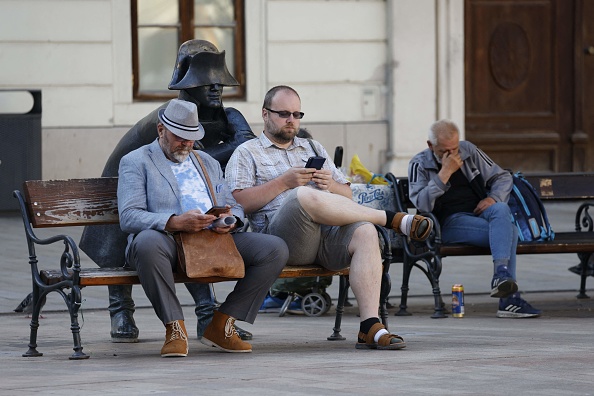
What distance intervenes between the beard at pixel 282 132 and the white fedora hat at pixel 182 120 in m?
0.59

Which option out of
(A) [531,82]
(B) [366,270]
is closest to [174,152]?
(B) [366,270]

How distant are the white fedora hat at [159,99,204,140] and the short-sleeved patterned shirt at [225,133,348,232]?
48 centimetres

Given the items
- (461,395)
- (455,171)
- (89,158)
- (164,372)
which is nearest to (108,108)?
(89,158)

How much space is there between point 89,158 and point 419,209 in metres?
6.87

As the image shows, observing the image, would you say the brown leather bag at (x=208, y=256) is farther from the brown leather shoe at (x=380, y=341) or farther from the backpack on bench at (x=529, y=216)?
the backpack on bench at (x=529, y=216)

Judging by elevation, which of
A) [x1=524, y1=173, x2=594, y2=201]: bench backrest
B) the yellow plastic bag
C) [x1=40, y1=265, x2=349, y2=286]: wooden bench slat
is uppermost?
the yellow plastic bag

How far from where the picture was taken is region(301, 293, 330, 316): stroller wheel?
9.57 meters

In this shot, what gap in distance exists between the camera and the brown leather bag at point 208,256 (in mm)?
7281

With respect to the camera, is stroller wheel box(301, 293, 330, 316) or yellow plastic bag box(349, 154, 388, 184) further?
yellow plastic bag box(349, 154, 388, 184)

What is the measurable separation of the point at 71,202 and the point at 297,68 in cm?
906

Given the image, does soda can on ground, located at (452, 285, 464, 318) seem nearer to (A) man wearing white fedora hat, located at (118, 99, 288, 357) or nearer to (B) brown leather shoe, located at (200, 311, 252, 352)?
(A) man wearing white fedora hat, located at (118, 99, 288, 357)

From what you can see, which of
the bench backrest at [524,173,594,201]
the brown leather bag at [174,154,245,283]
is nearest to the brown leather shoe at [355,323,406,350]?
the brown leather bag at [174,154,245,283]

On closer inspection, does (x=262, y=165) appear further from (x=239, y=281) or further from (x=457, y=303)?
(x=457, y=303)

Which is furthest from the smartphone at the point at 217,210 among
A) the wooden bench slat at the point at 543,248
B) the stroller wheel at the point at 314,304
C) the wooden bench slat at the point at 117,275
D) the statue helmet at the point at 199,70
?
the wooden bench slat at the point at 543,248
